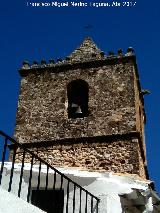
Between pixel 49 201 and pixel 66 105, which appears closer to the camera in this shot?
pixel 49 201

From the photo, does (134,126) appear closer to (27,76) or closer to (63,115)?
(63,115)

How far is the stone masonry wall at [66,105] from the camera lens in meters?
17.6

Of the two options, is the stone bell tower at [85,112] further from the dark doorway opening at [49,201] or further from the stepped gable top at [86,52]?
the dark doorway opening at [49,201]

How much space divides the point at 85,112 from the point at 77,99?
3.07 ft

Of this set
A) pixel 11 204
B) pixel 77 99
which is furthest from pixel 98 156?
pixel 11 204

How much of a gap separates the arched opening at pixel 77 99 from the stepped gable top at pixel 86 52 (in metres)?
1.16

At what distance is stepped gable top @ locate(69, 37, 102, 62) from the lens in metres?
19.8

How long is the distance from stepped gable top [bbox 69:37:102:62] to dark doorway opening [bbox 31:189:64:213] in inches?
426

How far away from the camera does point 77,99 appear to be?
754 inches

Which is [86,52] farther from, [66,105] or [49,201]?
[49,201]

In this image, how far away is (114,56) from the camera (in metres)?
19.4

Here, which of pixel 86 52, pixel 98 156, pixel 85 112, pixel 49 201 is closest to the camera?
pixel 49 201

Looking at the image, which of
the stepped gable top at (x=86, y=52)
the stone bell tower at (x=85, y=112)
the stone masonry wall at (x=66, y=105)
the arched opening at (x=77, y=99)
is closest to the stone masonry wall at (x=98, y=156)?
the stone bell tower at (x=85, y=112)

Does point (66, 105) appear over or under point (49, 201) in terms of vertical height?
over
